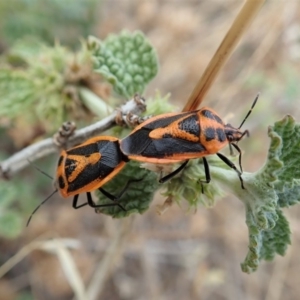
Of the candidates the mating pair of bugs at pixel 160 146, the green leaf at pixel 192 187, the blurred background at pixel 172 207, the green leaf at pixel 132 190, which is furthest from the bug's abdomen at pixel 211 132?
the blurred background at pixel 172 207

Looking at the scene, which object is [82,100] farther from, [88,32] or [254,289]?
[254,289]

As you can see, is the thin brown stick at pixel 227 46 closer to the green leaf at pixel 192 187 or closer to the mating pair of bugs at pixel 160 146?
the mating pair of bugs at pixel 160 146

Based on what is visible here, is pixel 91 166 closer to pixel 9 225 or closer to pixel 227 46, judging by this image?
pixel 227 46

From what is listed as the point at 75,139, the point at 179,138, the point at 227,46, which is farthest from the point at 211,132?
the point at 75,139

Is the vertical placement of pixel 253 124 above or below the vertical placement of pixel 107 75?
below

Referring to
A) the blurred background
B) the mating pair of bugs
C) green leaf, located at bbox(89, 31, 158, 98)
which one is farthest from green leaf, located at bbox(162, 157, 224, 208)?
the blurred background

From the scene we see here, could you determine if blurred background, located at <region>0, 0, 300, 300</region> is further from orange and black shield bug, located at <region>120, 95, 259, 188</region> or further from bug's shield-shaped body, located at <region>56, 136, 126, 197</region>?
orange and black shield bug, located at <region>120, 95, 259, 188</region>

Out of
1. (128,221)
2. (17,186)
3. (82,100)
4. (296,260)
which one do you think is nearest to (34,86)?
(82,100)
